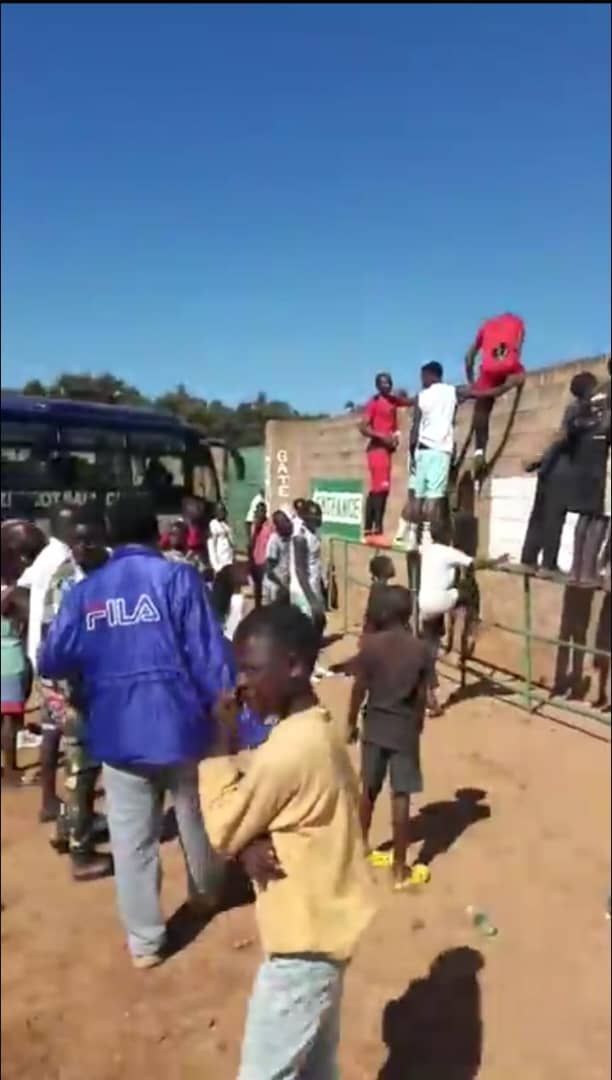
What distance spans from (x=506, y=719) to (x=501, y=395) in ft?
2.40

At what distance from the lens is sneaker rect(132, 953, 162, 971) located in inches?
99.3

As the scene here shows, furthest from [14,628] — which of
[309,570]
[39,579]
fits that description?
[309,570]

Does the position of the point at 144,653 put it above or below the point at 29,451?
below

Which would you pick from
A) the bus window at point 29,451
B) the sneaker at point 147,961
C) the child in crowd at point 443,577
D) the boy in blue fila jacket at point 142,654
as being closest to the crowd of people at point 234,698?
the boy in blue fila jacket at point 142,654

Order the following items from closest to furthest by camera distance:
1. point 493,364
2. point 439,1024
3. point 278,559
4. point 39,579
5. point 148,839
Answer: point 493,364 < point 278,559 < point 39,579 < point 148,839 < point 439,1024

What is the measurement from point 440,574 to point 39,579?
24.6 inches

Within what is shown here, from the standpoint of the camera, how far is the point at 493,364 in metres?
1.28

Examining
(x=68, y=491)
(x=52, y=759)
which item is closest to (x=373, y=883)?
(x=68, y=491)

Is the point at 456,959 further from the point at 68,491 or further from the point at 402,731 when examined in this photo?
the point at 68,491

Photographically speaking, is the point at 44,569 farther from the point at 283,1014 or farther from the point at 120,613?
the point at 283,1014

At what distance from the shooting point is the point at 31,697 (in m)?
2.22

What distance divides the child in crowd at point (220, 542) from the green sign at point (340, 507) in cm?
15

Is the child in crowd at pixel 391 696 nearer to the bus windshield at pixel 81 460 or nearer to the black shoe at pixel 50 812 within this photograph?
the bus windshield at pixel 81 460

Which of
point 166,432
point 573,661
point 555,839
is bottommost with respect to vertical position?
point 555,839
